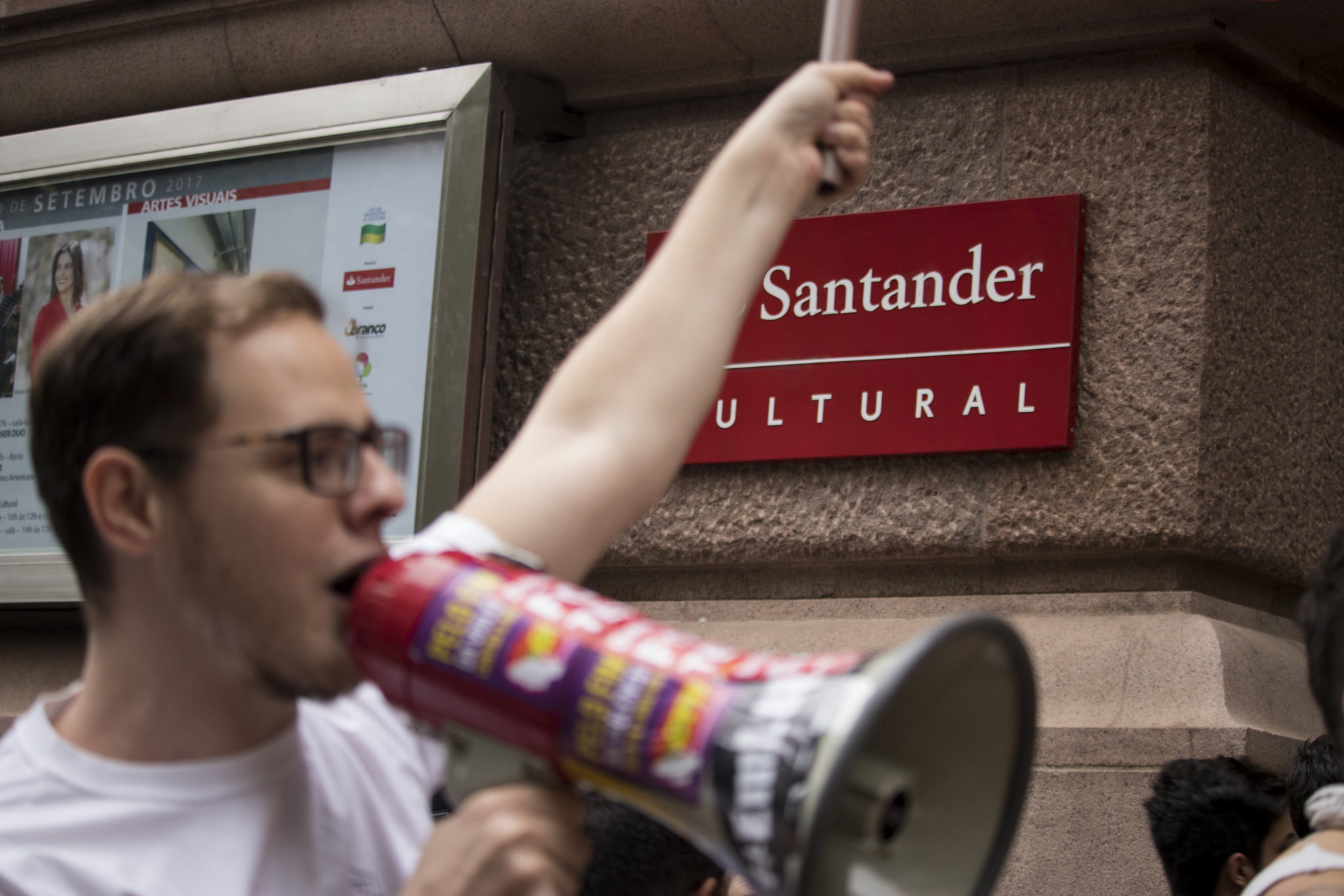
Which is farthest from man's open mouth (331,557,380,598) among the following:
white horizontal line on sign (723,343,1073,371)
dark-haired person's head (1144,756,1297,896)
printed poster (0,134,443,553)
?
printed poster (0,134,443,553)

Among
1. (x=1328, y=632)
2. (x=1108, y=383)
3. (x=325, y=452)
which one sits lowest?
(x=1328, y=632)

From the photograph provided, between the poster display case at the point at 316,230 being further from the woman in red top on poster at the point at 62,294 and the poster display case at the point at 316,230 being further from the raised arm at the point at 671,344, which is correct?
the raised arm at the point at 671,344

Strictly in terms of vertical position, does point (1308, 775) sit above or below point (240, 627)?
below

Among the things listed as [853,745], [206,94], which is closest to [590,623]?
[853,745]

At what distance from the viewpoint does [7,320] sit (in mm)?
5574

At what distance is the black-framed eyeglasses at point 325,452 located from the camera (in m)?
1.45

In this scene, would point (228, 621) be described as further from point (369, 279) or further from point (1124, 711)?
point (369, 279)

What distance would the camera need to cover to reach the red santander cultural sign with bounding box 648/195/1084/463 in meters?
4.24

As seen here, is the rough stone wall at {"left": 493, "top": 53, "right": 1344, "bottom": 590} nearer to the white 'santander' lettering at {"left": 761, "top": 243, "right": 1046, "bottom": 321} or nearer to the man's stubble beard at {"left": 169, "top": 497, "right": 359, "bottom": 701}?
the white 'santander' lettering at {"left": 761, "top": 243, "right": 1046, "bottom": 321}

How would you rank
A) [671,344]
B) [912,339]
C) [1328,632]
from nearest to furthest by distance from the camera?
[671,344] < [1328,632] < [912,339]

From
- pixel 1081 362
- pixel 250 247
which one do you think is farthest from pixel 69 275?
pixel 1081 362

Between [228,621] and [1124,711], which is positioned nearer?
[228,621]

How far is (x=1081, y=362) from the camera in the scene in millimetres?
4234

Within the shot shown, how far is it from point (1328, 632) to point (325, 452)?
4.98ft
